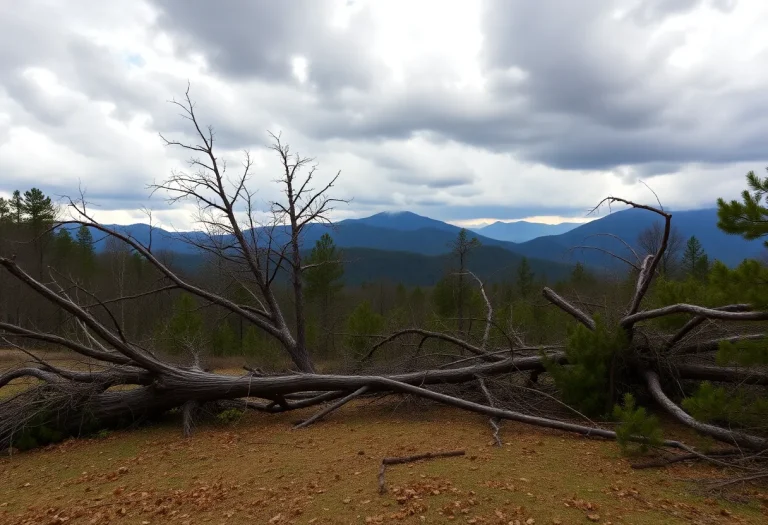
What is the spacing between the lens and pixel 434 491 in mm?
3893

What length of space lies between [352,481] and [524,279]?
1260 inches

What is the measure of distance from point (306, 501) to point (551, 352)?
4426mm

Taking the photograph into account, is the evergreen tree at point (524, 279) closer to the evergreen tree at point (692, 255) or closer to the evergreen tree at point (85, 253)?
the evergreen tree at point (692, 255)

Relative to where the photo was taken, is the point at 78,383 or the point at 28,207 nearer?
the point at 78,383

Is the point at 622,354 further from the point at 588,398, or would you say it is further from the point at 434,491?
the point at 434,491

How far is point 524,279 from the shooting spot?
34656 mm

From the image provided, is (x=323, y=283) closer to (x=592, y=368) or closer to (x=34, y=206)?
(x=34, y=206)

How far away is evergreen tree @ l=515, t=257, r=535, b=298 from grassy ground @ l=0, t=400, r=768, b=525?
2787cm

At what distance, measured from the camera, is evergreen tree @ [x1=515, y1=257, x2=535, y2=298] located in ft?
108

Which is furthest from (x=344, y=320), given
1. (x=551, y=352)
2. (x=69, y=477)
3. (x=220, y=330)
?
(x=69, y=477)

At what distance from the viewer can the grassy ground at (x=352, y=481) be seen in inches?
143

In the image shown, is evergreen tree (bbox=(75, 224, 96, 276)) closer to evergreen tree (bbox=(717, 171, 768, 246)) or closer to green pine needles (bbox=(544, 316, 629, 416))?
green pine needles (bbox=(544, 316, 629, 416))

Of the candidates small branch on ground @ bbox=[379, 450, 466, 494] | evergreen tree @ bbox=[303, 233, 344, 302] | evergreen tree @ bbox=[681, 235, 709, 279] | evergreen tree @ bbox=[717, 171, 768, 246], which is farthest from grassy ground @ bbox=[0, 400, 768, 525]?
evergreen tree @ bbox=[681, 235, 709, 279]

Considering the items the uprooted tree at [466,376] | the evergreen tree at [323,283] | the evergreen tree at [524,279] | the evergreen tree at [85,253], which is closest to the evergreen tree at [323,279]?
the evergreen tree at [323,283]
